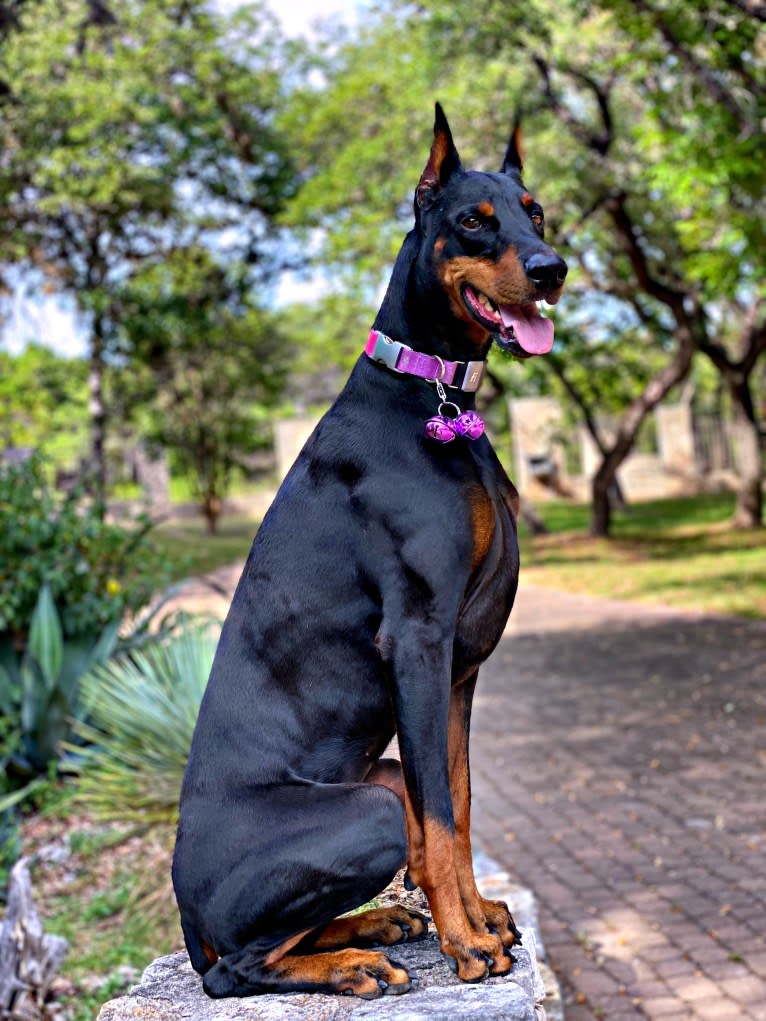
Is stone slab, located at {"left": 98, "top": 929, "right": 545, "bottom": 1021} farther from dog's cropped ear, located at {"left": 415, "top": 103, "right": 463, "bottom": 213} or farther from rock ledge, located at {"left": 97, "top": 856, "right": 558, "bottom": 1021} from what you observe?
dog's cropped ear, located at {"left": 415, "top": 103, "right": 463, "bottom": 213}

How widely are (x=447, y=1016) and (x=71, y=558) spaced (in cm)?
567

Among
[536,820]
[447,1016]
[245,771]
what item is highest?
[245,771]

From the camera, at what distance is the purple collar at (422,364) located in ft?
8.63

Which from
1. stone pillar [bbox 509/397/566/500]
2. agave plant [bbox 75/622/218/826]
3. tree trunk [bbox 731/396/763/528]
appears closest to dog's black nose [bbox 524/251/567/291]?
agave plant [bbox 75/622/218/826]

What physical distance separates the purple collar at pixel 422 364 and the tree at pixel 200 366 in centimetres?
2125

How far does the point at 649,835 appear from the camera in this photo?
6582mm

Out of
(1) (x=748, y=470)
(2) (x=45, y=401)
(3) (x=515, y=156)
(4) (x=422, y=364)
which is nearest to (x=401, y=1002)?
(4) (x=422, y=364)

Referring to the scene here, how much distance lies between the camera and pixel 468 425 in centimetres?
262

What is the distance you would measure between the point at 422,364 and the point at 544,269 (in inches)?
15.6

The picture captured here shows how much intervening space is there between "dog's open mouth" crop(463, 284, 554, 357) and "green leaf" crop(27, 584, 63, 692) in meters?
4.89

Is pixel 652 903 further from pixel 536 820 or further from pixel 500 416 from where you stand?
pixel 500 416

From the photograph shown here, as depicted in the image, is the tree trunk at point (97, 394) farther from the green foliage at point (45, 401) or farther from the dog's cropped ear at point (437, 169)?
the dog's cropped ear at point (437, 169)

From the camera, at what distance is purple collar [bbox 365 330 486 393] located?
2629mm

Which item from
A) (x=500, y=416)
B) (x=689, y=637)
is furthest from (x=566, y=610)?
(x=500, y=416)
